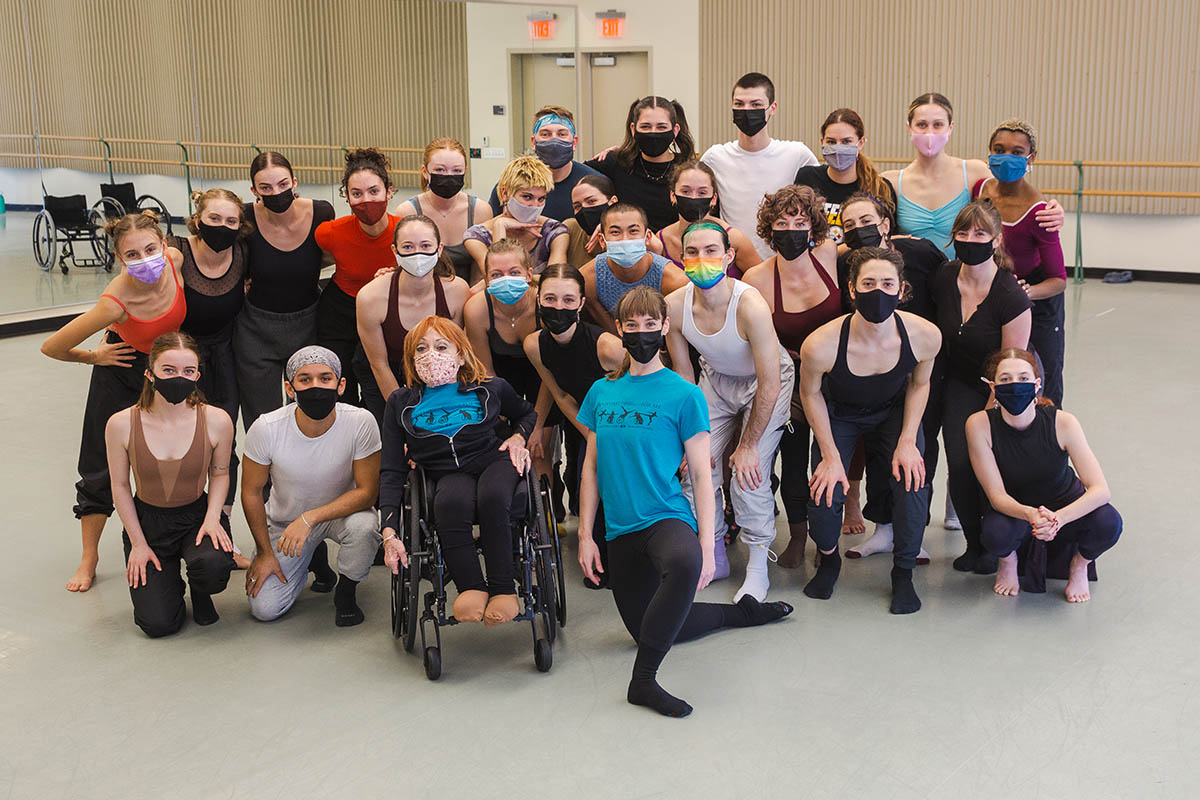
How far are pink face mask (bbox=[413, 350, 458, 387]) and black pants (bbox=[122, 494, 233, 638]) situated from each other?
0.87 m

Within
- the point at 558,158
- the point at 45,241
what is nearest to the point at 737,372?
the point at 558,158

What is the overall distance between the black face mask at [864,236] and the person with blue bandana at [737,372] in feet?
1.48

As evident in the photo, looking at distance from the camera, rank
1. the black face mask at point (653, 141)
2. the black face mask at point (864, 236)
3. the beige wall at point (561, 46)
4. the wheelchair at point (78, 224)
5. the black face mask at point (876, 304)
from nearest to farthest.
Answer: the black face mask at point (876, 304) < the black face mask at point (864, 236) < the black face mask at point (653, 141) < the wheelchair at point (78, 224) < the beige wall at point (561, 46)

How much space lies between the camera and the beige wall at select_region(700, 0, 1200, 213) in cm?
1028

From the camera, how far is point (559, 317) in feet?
11.7

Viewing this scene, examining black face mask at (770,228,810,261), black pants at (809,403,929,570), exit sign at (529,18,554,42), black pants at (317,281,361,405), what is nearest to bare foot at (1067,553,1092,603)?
black pants at (809,403,929,570)

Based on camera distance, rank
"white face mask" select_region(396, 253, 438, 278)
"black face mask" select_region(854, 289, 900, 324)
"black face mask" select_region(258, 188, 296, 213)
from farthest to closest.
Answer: "black face mask" select_region(258, 188, 296, 213)
"white face mask" select_region(396, 253, 438, 278)
"black face mask" select_region(854, 289, 900, 324)

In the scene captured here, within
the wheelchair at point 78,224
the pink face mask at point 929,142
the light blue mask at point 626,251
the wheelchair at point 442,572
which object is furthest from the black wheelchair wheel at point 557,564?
the wheelchair at point 78,224

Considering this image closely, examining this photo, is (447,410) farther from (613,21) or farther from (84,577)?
(613,21)

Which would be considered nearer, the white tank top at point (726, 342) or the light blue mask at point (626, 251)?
the white tank top at point (726, 342)

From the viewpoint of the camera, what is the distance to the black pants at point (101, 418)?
13.0 ft

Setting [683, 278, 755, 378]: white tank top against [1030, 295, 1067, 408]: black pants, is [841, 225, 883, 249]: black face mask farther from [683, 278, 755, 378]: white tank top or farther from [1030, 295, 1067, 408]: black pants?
[1030, 295, 1067, 408]: black pants

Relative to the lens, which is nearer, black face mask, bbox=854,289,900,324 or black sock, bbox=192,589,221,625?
black face mask, bbox=854,289,900,324

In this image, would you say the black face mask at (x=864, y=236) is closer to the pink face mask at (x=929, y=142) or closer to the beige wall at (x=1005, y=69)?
the pink face mask at (x=929, y=142)
